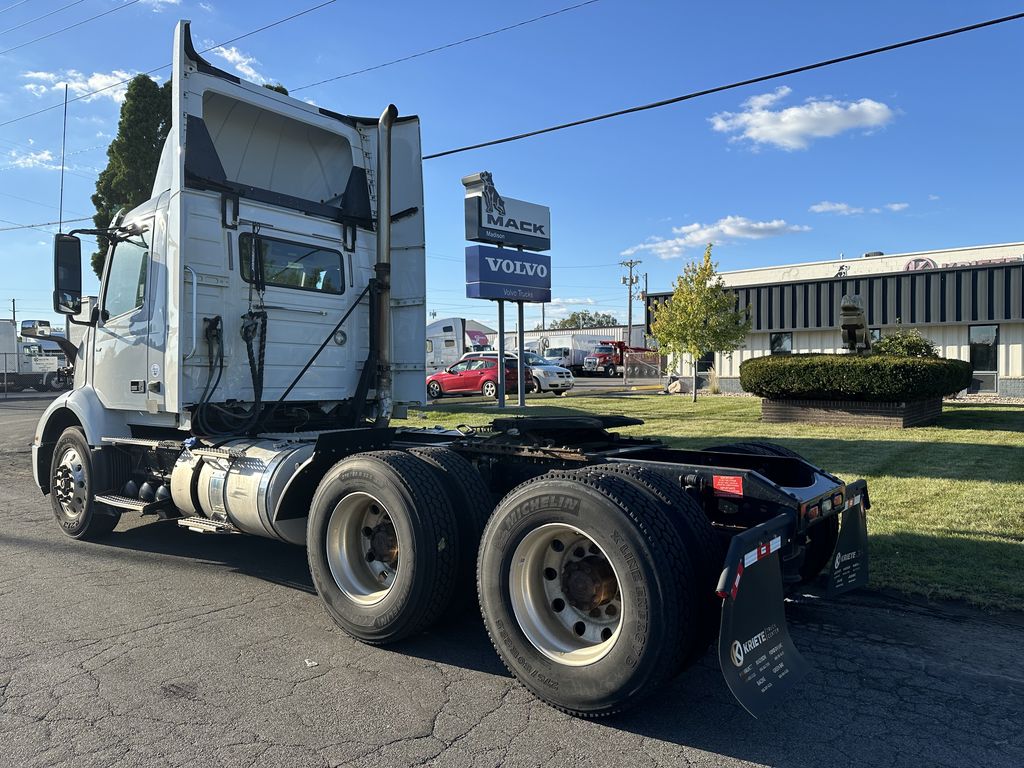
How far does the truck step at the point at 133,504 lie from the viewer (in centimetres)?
608

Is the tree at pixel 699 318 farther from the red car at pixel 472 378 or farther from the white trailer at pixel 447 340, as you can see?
the white trailer at pixel 447 340

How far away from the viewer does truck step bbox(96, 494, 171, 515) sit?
608 cm

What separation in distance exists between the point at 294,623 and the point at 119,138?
21.3 meters

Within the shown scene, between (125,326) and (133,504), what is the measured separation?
59.8 inches

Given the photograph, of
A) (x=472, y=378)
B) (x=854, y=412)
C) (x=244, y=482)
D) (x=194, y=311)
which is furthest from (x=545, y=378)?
(x=244, y=482)

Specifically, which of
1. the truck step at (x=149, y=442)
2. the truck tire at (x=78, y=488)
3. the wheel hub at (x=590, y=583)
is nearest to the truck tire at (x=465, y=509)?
the wheel hub at (x=590, y=583)

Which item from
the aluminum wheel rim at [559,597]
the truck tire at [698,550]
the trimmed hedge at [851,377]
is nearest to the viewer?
the truck tire at [698,550]

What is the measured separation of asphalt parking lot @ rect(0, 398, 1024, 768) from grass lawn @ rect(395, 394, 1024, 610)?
2.16 ft

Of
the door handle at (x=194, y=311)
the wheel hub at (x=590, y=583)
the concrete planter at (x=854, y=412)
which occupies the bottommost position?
the wheel hub at (x=590, y=583)

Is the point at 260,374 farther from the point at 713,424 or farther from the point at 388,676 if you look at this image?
the point at 713,424

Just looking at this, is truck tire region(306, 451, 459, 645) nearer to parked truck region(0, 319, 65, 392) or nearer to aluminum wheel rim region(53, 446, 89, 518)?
aluminum wheel rim region(53, 446, 89, 518)

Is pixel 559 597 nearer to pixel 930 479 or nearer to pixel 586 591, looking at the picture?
pixel 586 591

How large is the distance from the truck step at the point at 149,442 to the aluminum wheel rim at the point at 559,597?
11.6ft

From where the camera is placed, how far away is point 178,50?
565 cm
